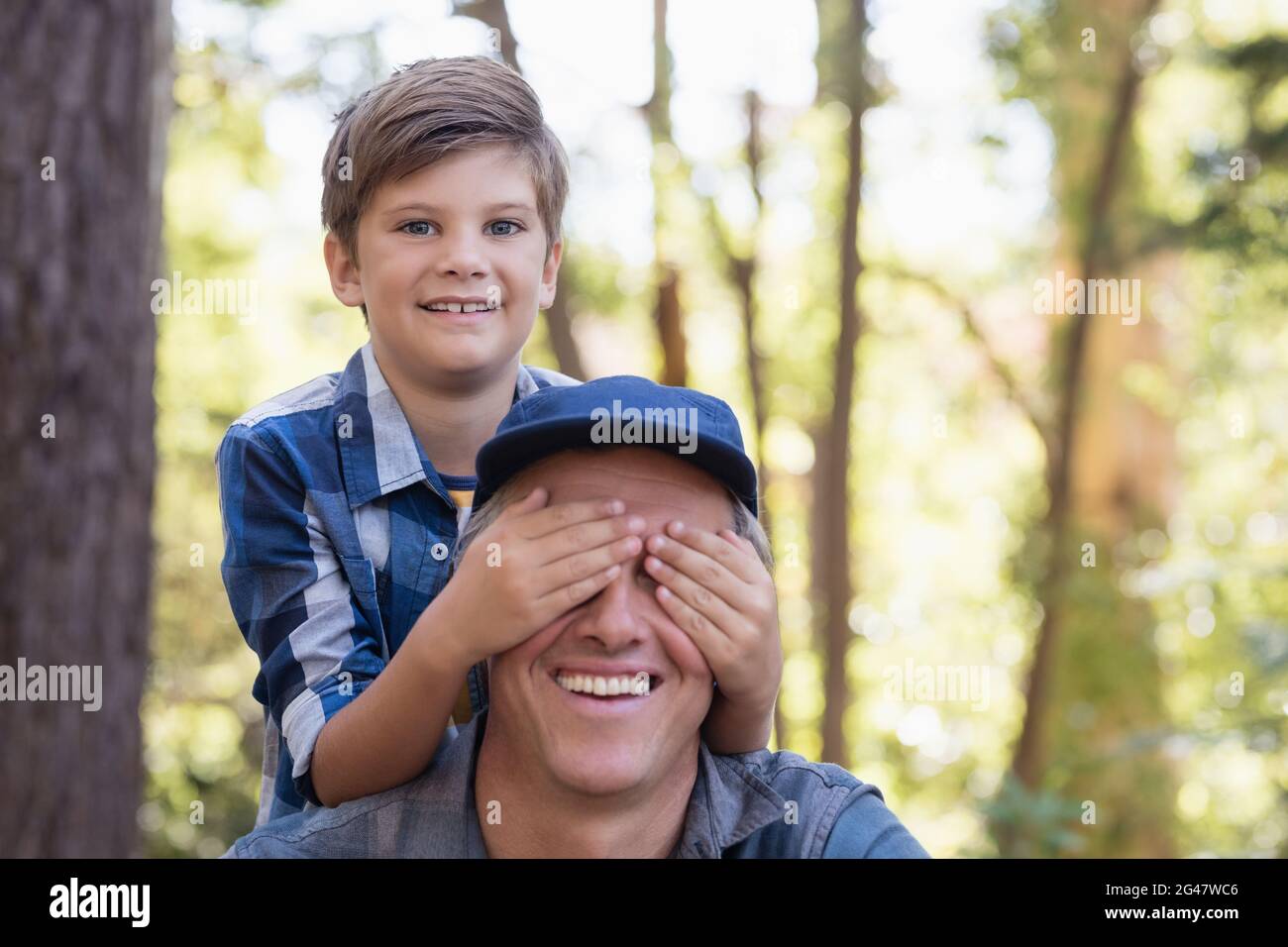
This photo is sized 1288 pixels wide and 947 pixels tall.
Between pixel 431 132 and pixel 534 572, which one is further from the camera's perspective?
pixel 431 132

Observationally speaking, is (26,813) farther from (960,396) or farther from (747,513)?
(960,396)

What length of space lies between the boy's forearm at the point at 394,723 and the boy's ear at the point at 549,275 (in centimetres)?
74

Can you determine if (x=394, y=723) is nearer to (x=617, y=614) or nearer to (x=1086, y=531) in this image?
(x=617, y=614)

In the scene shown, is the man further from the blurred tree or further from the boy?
the blurred tree

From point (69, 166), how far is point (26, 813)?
1995 mm

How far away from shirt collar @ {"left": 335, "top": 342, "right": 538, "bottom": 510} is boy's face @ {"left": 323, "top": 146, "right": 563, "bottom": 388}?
103 millimetres

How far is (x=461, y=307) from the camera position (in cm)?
254

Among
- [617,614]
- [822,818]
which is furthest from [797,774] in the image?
[617,614]

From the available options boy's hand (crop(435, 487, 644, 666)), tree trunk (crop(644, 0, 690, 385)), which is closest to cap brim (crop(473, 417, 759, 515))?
boy's hand (crop(435, 487, 644, 666))

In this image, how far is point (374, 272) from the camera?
2.57m

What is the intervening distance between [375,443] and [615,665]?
70 centimetres

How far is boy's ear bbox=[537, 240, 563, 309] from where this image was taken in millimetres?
2690

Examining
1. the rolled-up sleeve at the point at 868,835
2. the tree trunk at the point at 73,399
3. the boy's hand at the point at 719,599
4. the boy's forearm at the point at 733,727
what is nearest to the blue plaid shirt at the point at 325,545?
the boy's forearm at the point at 733,727
